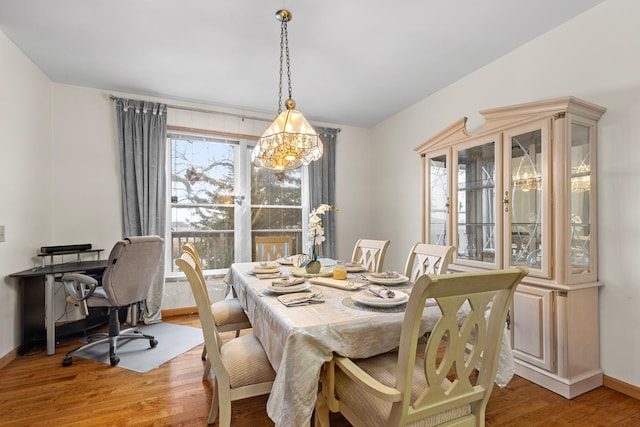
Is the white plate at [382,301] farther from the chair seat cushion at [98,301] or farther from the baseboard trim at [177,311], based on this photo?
the baseboard trim at [177,311]

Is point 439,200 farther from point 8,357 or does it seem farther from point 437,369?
point 8,357

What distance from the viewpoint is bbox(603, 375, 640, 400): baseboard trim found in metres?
1.92

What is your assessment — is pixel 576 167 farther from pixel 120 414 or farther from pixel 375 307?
pixel 120 414

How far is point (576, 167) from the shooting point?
2084mm

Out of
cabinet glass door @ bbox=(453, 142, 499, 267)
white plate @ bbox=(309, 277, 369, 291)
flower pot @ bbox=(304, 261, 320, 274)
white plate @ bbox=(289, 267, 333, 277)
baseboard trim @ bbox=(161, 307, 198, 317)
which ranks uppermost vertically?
cabinet glass door @ bbox=(453, 142, 499, 267)

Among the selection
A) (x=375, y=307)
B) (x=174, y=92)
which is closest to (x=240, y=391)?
(x=375, y=307)

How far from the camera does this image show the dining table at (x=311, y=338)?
3.71 feet

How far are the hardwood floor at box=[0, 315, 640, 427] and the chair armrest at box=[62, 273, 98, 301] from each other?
21.8 inches

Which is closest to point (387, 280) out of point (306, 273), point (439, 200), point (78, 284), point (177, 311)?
point (306, 273)

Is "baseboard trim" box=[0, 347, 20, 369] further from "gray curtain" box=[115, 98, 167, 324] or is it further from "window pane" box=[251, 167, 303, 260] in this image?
"window pane" box=[251, 167, 303, 260]

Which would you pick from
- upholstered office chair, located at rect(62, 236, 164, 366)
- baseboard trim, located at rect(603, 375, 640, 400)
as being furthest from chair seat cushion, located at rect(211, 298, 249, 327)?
baseboard trim, located at rect(603, 375, 640, 400)

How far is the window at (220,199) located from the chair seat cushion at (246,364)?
245 cm

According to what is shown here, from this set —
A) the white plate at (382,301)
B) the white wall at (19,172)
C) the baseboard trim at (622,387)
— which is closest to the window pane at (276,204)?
the white wall at (19,172)

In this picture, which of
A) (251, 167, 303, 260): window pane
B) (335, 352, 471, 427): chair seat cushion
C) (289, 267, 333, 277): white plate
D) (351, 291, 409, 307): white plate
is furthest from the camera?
(251, 167, 303, 260): window pane
